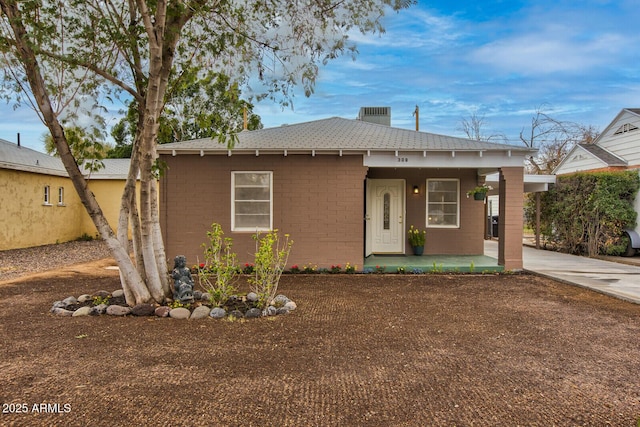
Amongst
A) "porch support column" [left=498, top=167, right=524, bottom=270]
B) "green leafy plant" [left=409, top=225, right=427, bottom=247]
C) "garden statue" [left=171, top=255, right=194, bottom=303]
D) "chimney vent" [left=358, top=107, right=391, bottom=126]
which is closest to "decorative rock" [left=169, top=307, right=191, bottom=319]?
"garden statue" [left=171, top=255, right=194, bottom=303]

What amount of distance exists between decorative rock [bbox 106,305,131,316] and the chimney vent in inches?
393

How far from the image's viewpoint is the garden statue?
6183mm

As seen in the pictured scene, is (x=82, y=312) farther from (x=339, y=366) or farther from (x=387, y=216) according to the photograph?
(x=387, y=216)

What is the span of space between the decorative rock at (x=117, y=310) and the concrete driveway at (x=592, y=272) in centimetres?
758

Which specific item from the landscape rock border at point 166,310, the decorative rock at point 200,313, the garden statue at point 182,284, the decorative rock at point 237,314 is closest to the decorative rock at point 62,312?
the landscape rock border at point 166,310

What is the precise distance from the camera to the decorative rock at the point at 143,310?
224 inches

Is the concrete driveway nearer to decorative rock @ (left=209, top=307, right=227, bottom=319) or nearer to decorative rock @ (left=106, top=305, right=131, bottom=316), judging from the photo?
decorative rock @ (left=209, top=307, right=227, bottom=319)

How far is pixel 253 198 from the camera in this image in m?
9.45

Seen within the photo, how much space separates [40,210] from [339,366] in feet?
48.8

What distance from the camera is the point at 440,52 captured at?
12.3 m

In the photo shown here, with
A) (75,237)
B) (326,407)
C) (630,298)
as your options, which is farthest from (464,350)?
(75,237)

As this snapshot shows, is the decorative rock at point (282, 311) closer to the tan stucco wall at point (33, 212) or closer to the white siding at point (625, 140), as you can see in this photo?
the tan stucco wall at point (33, 212)

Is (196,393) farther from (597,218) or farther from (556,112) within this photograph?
(556,112)

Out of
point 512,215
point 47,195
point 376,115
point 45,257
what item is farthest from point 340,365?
point 47,195
